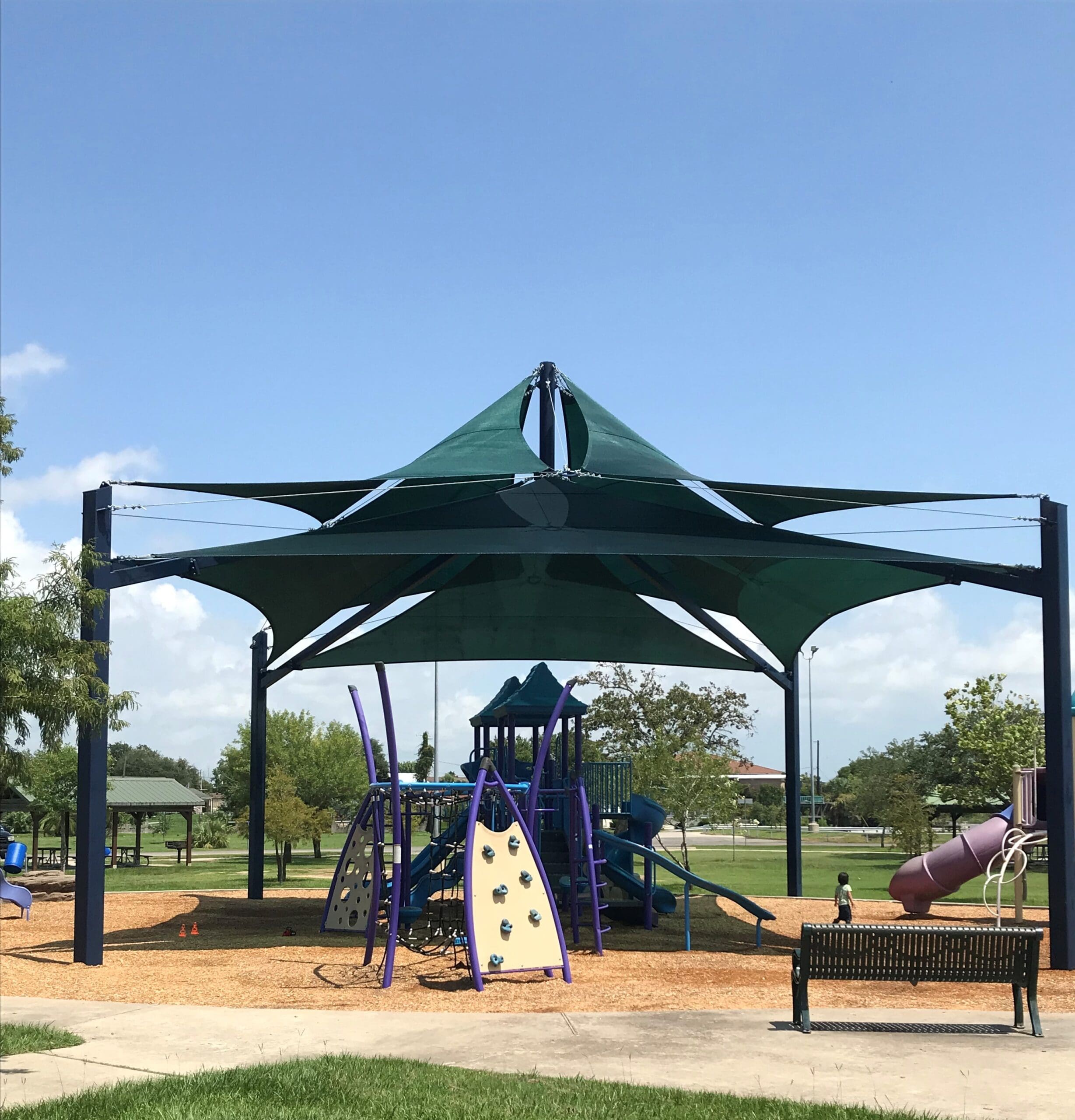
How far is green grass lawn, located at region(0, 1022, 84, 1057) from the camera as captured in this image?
30.5 feet

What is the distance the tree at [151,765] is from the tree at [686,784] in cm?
9869

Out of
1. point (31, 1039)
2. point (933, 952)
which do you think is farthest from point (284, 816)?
point (933, 952)

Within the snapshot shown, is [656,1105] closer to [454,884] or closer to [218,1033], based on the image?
[218,1033]

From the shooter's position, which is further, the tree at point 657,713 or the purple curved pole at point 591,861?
the tree at point 657,713

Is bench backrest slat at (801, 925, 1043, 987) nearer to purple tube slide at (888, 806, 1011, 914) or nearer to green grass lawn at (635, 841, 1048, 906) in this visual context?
purple tube slide at (888, 806, 1011, 914)

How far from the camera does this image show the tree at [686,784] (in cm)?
3338

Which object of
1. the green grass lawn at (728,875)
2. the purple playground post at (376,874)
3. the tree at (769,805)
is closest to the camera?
the purple playground post at (376,874)

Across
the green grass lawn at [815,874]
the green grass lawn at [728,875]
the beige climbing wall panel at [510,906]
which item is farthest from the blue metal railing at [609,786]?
the beige climbing wall panel at [510,906]

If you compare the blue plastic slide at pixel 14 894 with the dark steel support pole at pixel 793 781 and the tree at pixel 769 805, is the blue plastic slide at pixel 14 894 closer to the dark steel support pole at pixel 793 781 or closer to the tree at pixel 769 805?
the dark steel support pole at pixel 793 781

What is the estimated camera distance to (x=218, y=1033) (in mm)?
10094

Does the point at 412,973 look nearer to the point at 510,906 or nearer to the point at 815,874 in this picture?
the point at 510,906

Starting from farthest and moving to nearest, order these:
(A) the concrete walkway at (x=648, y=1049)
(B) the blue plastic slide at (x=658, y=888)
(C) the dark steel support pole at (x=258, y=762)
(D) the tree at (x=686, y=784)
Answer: (D) the tree at (x=686, y=784)
(C) the dark steel support pole at (x=258, y=762)
(B) the blue plastic slide at (x=658, y=888)
(A) the concrete walkway at (x=648, y=1049)

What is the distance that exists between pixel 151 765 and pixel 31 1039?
132m

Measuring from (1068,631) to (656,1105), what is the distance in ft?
31.5
